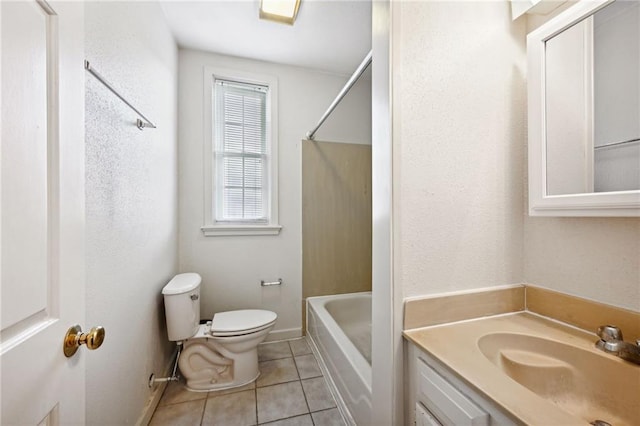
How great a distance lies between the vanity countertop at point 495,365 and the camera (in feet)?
1.78

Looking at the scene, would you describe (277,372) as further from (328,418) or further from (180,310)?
(180,310)

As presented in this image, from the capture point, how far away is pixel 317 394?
163cm

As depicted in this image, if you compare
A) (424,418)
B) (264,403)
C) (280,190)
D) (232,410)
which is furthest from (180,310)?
(424,418)

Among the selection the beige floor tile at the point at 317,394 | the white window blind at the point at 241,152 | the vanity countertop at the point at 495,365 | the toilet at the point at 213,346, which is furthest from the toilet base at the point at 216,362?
the vanity countertop at the point at 495,365

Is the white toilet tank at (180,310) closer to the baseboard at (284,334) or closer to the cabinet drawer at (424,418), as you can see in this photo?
the baseboard at (284,334)

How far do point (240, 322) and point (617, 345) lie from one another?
5.95 feet

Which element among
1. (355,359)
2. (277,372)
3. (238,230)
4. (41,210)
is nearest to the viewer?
(41,210)

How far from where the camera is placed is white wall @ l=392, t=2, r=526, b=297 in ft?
2.95

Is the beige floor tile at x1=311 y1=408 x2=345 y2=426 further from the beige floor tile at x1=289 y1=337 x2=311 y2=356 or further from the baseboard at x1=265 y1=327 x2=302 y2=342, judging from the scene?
the baseboard at x1=265 y1=327 x2=302 y2=342

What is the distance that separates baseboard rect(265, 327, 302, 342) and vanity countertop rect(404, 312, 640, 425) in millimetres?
1734

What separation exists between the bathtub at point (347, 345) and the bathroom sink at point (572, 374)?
1.97 ft

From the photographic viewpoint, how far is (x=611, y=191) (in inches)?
31.2

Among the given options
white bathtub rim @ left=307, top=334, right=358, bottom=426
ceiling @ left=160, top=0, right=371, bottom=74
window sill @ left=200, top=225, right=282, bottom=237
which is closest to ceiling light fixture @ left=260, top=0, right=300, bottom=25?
ceiling @ left=160, top=0, right=371, bottom=74

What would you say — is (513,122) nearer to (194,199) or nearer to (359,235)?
(359,235)
